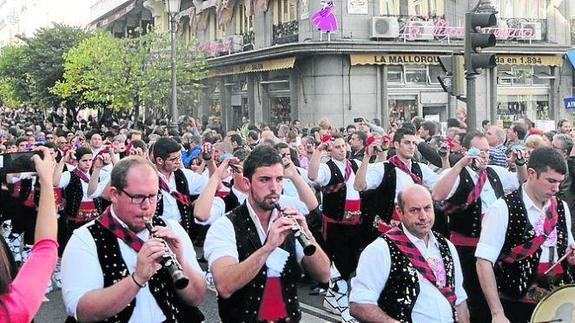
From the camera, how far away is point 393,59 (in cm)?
2742

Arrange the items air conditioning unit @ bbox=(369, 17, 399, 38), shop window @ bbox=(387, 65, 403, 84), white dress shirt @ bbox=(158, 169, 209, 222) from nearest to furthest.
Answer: white dress shirt @ bbox=(158, 169, 209, 222), air conditioning unit @ bbox=(369, 17, 399, 38), shop window @ bbox=(387, 65, 403, 84)

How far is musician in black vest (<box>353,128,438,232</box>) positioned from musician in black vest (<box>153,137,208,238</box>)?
178cm

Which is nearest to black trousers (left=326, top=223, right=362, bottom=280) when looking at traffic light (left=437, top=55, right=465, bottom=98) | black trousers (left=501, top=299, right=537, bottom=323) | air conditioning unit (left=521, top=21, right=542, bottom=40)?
traffic light (left=437, top=55, right=465, bottom=98)

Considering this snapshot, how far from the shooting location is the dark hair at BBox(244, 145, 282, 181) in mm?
4691

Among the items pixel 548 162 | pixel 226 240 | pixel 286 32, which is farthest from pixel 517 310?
pixel 286 32

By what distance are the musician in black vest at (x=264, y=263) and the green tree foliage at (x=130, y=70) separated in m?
23.3

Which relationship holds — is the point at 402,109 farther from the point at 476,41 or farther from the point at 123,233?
the point at 123,233

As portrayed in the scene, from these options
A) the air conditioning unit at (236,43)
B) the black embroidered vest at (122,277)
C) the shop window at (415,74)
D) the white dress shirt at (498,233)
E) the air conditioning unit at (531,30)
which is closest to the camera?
the black embroidered vest at (122,277)

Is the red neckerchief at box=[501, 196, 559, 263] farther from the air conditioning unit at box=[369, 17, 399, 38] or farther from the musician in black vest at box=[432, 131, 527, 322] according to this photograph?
the air conditioning unit at box=[369, 17, 399, 38]

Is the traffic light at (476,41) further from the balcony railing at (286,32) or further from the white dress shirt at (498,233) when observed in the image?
the balcony railing at (286,32)

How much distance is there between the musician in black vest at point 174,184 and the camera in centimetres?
785

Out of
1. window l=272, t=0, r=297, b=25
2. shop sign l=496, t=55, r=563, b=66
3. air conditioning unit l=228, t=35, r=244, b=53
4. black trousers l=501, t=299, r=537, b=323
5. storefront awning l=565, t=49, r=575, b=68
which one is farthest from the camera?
air conditioning unit l=228, t=35, r=244, b=53

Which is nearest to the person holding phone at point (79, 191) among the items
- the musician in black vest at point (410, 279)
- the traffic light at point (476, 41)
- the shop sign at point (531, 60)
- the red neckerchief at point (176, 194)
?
the red neckerchief at point (176, 194)

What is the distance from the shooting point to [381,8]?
91.1ft
